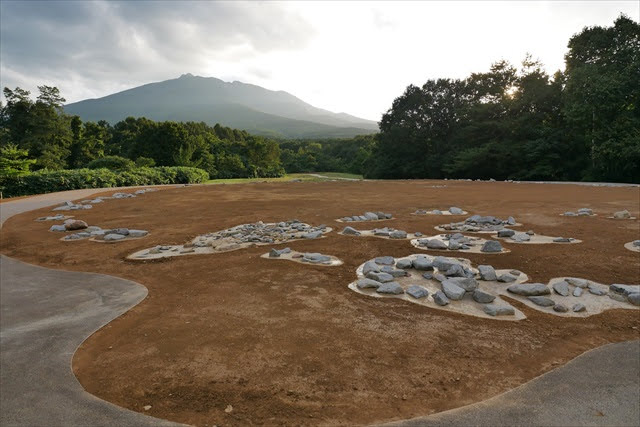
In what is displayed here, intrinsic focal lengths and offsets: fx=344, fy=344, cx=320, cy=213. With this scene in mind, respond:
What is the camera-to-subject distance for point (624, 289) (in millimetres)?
4469

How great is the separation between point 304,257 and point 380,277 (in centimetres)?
179

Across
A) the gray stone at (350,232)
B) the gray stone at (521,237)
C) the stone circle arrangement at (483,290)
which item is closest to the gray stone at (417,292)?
the stone circle arrangement at (483,290)

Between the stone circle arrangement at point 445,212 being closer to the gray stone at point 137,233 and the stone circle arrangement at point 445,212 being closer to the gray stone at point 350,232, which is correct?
the gray stone at point 350,232

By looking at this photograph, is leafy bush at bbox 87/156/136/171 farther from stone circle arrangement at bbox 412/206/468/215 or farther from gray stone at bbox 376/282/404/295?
gray stone at bbox 376/282/404/295

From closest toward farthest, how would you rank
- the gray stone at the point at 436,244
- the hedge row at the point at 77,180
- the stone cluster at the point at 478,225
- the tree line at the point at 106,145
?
the gray stone at the point at 436,244, the stone cluster at the point at 478,225, the hedge row at the point at 77,180, the tree line at the point at 106,145

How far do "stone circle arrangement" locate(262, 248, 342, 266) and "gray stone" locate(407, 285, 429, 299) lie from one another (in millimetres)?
1746

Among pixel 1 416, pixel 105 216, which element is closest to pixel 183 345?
pixel 1 416

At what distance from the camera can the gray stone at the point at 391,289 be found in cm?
475

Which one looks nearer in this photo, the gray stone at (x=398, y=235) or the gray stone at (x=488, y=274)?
the gray stone at (x=488, y=274)

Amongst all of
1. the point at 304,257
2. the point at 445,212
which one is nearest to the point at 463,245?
the point at 304,257

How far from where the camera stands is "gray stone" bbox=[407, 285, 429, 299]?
15.0 feet

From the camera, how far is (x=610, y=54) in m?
24.6

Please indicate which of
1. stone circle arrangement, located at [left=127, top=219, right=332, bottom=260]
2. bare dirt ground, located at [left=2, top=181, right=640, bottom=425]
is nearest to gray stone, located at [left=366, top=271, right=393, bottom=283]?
bare dirt ground, located at [left=2, top=181, right=640, bottom=425]

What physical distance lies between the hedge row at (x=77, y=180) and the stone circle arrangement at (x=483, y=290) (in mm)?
24425
